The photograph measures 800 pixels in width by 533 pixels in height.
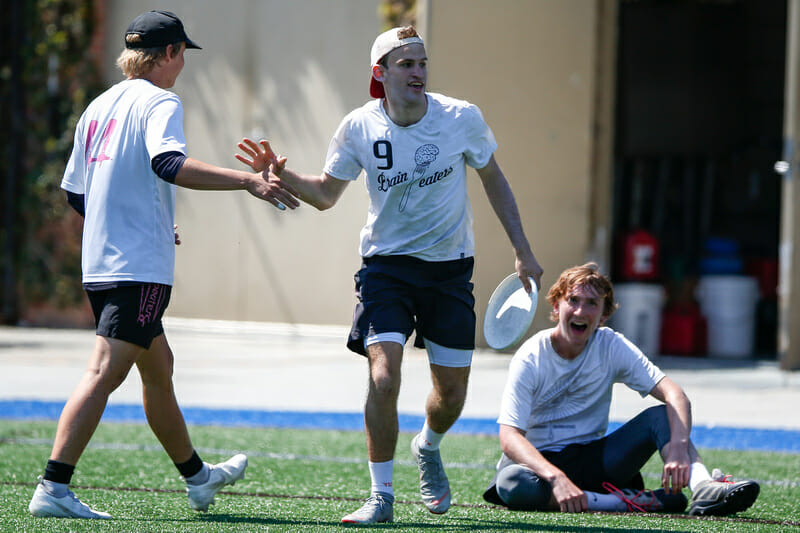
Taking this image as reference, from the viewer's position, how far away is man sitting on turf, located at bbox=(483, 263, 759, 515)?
14.9 feet

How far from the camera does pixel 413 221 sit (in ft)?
14.8

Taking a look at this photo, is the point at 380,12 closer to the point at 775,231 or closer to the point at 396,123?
the point at 775,231

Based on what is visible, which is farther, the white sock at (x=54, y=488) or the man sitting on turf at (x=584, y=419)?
the man sitting on turf at (x=584, y=419)

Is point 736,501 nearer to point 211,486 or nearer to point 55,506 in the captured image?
point 211,486

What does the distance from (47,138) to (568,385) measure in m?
9.13

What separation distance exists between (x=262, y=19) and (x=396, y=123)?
7.72m

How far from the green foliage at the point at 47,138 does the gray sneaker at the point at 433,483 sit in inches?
337

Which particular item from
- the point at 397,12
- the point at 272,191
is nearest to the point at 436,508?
the point at 272,191

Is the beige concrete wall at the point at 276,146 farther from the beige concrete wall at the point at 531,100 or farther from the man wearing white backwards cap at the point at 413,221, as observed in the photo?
the man wearing white backwards cap at the point at 413,221

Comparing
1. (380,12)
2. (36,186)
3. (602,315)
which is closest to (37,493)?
(602,315)

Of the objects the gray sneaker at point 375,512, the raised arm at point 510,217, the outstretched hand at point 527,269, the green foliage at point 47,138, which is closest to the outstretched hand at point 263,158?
the raised arm at point 510,217

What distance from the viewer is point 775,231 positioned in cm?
1291

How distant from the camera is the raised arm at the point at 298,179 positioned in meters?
4.31

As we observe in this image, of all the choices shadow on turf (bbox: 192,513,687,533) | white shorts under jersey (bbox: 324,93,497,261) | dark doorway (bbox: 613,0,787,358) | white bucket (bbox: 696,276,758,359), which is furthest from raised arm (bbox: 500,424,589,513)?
dark doorway (bbox: 613,0,787,358)
